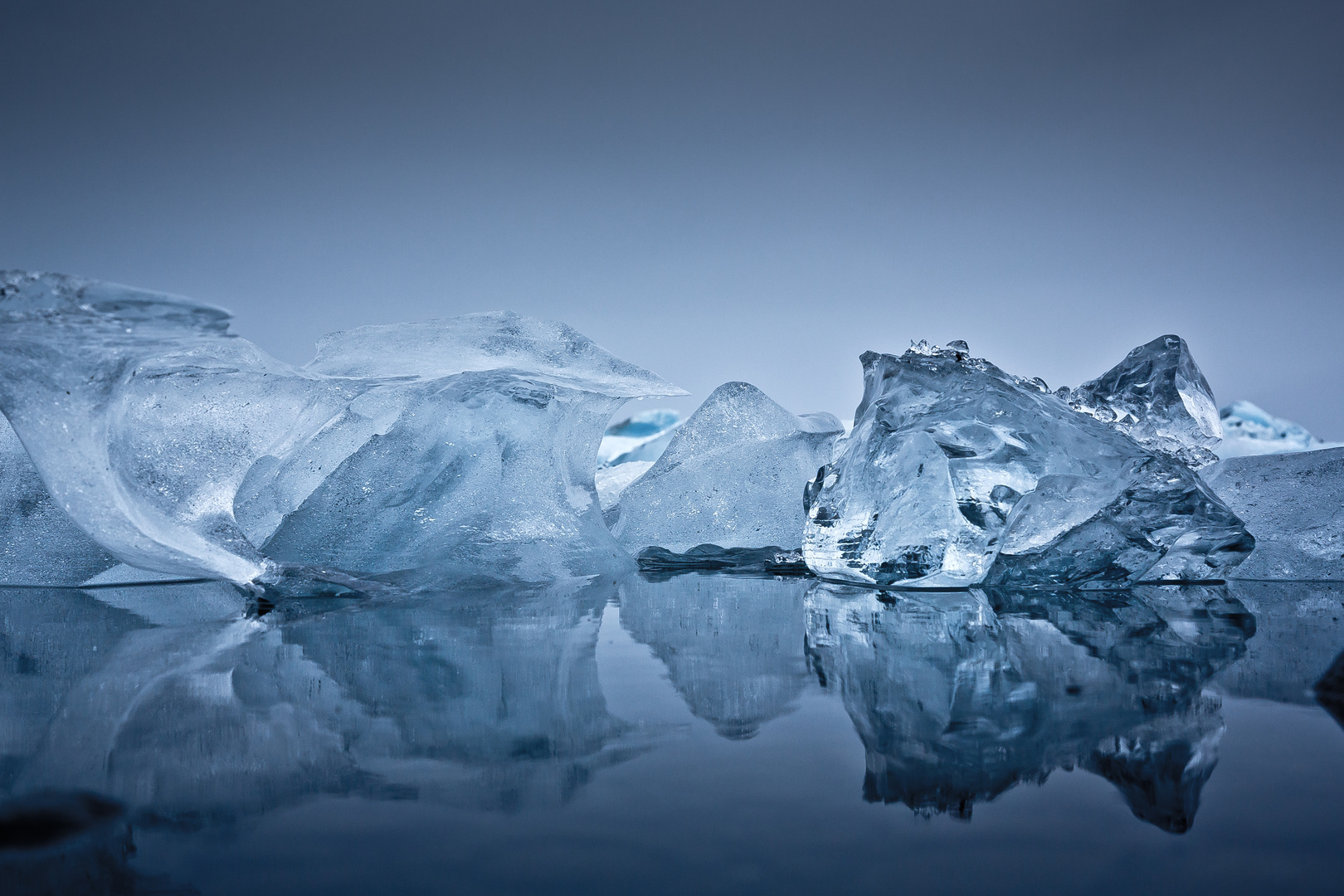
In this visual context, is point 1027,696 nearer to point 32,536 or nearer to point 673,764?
point 673,764

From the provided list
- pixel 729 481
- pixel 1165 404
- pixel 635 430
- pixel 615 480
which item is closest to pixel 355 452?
pixel 729 481

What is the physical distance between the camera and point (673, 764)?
57 centimetres

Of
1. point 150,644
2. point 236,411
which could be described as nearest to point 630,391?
point 236,411

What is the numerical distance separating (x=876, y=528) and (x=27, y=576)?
207 cm

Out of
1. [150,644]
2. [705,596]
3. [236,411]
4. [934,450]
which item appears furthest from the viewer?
[236,411]

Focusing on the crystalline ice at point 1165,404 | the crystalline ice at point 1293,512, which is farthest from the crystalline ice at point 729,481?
the crystalline ice at point 1293,512

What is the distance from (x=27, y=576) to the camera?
6.33ft

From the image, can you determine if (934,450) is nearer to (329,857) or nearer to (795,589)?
(795,589)

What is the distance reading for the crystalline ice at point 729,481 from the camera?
2666mm

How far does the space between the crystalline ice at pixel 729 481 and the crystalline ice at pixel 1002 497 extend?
0.62 m

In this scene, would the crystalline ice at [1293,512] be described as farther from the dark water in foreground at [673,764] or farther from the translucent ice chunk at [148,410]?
the translucent ice chunk at [148,410]

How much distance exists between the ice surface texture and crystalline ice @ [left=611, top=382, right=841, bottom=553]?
0.24 m

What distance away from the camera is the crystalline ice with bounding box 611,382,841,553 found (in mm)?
2666

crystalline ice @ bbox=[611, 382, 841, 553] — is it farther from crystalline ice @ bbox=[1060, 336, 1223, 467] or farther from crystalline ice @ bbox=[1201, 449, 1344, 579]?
crystalline ice @ bbox=[1201, 449, 1344, 579]
